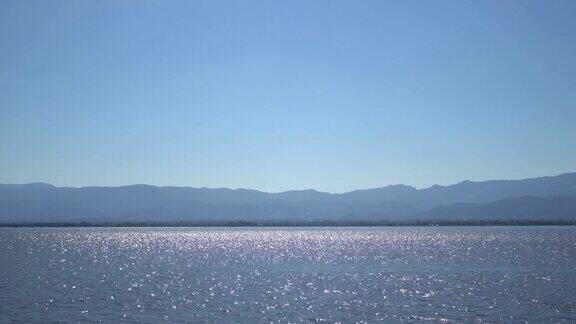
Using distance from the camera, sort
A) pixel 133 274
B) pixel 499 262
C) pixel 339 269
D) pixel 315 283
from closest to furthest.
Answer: pixel 315 283 < pixel 133 274 < pixel 339 269 < pixel 499 262

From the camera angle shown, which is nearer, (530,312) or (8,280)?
(530,312)

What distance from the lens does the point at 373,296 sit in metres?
47.4

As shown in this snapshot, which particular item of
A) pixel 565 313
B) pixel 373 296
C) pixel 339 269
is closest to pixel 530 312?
pixel 565 313

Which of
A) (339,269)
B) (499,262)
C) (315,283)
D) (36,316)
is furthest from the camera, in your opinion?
(499,262)

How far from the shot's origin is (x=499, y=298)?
4591 cm

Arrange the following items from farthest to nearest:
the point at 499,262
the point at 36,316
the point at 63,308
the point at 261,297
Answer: the point at 499,262, the point at 261,297, the point at 63,308, the point at 36,316

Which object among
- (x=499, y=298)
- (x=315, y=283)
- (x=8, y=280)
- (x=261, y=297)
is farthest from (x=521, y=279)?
(x=8, y=280)

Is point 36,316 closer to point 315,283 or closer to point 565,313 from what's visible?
point 315,283

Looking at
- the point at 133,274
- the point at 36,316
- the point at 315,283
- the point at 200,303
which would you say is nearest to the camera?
the point at 36,316

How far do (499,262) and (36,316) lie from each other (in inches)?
2362

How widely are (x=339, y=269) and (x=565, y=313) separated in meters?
35.7

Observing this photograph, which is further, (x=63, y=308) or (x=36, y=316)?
(x=63, y=308)

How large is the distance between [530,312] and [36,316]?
1135 inches

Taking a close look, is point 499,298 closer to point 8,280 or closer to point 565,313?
point 565,313
